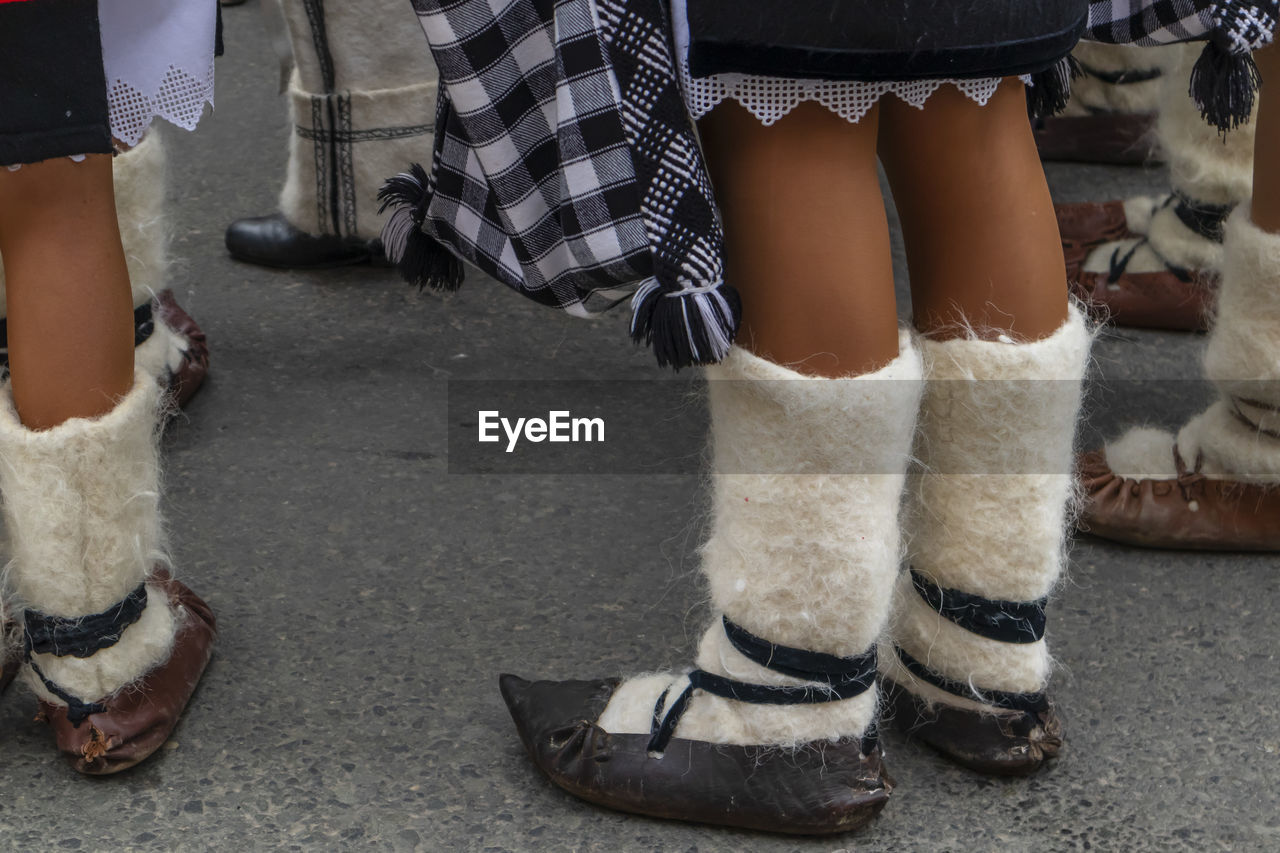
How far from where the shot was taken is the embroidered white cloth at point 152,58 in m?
1.44

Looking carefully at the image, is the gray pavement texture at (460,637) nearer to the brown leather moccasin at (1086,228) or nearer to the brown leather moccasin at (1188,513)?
the brown leather moccasin at (1188,513)

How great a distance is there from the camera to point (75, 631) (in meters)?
1.55

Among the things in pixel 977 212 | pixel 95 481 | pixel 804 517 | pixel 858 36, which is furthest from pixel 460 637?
pixel 858 36

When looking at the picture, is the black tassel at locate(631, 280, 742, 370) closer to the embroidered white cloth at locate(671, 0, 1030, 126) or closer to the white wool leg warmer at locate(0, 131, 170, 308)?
the embroidered white cloth at locate(671, 0, 1030, 126)

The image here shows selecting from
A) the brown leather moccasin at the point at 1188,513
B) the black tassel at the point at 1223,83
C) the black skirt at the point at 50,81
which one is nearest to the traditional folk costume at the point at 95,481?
the black skirt at the point at 50,81

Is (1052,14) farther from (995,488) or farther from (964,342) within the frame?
(995,488)

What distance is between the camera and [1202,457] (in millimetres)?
2049

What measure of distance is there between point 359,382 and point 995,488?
136cm

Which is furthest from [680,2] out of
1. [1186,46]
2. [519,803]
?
[1186,46]

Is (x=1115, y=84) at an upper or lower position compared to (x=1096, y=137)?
upper

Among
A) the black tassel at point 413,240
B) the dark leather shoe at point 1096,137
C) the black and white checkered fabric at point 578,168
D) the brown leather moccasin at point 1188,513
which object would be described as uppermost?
the black and white checkered fabric at point 578,168

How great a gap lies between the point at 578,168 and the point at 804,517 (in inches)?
15.6

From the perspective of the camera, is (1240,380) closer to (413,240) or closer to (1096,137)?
(413,240)

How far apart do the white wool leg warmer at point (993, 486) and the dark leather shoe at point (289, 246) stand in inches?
64.0
